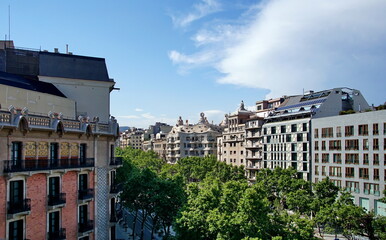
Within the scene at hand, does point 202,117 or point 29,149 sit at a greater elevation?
point 202,117

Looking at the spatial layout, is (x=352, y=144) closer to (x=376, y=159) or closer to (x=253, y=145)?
(x=376, y=159)

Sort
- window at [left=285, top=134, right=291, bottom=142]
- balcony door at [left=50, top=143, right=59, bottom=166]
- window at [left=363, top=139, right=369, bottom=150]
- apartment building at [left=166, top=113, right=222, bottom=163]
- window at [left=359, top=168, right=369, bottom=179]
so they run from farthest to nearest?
apartment building at [left=166, top=113, right=222, bottom=163] → window at [left=285, top=134, right=291, bottom=142] → window at [left=363, top=139, right=369, bottom=150] → window at [left=359, top=168, right=369, bottom=179] → balcony door at [left=50, top=143, right=59, bottom=166]

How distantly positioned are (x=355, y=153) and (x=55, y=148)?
1947 inches

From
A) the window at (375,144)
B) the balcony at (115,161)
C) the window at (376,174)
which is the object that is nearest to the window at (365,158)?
the window at (376,174)

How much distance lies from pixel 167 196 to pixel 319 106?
41.8m

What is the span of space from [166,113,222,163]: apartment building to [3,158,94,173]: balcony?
83388 millimetres

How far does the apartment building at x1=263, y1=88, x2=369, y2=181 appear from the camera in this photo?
68.8 m

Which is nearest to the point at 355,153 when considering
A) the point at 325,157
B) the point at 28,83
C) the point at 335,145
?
the point at 335,145

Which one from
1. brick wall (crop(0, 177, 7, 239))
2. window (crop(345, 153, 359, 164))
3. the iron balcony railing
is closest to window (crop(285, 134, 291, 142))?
window (crop(345, 153, 359, 164))

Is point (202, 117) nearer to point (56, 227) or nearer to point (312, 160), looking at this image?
point (312, 160)

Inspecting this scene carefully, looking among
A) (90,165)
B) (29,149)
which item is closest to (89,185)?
(90,165)

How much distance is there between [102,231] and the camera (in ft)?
113

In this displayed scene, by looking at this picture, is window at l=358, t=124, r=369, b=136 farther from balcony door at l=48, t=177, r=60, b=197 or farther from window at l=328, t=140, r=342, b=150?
balcony door at l=48, t=177, r=60, b=197

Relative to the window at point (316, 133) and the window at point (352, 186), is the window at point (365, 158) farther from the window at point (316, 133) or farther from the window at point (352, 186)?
the window at point (316, 133)
